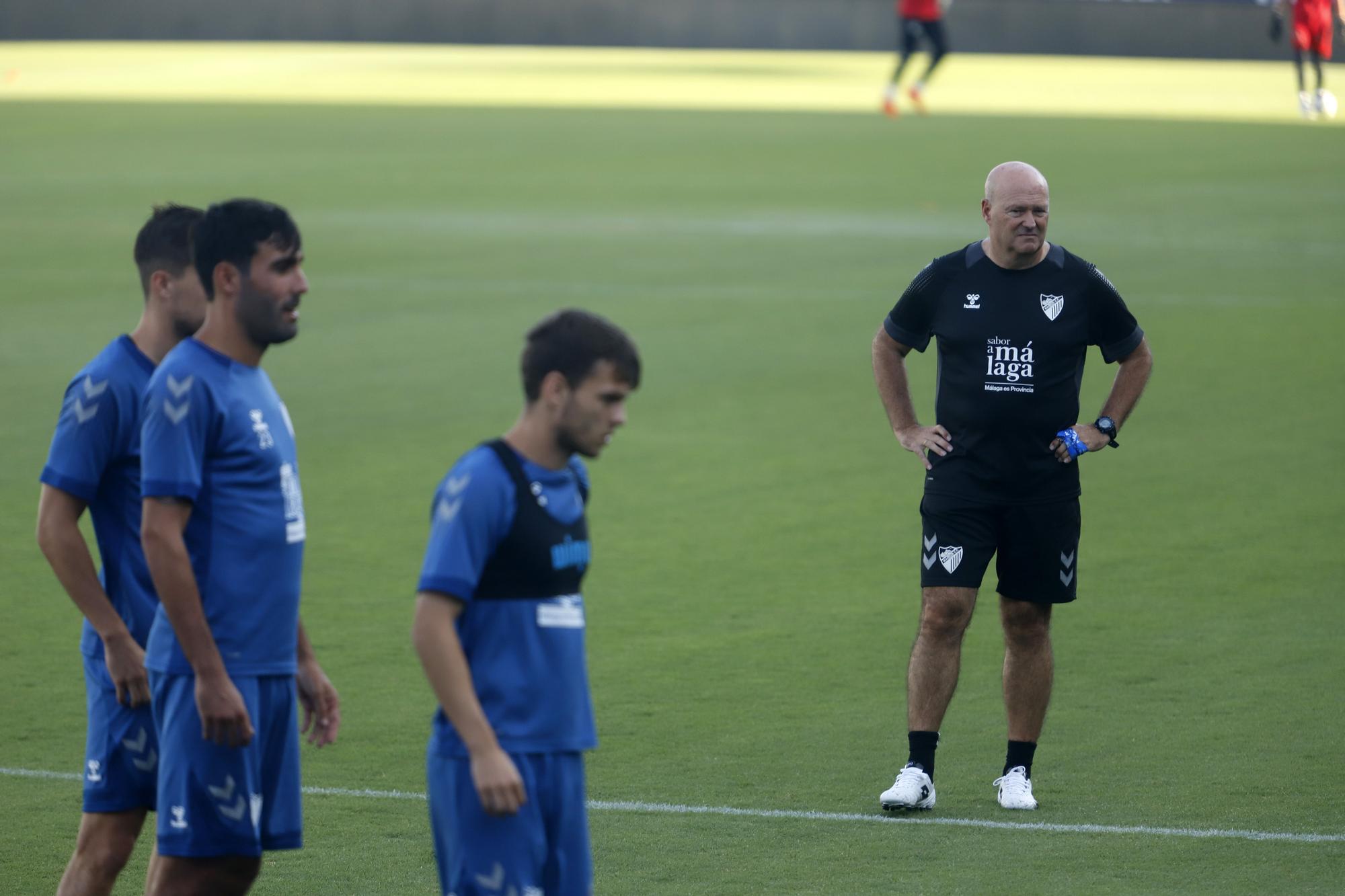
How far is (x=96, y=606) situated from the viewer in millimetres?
5016

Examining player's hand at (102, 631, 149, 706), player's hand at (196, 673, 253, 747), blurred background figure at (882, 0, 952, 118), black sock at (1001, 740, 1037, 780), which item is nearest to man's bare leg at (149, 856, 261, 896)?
player's hand at (196, 673, 253, 747)

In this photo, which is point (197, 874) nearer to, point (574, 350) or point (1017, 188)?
point (574, 350)

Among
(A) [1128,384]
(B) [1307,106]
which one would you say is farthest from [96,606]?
(B) [1307,106]

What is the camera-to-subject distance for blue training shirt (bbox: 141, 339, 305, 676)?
471 cm

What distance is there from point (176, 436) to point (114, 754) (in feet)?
3.39

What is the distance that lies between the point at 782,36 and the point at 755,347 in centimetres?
4426

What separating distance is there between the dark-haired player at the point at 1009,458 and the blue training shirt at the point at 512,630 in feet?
9.64

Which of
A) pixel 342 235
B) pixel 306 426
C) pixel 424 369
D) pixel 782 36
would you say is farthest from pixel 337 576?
pixel 782 36

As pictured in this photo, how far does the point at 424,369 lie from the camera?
1647 centimetres

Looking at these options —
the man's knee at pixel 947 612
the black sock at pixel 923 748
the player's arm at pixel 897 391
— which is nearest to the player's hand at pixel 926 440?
the player's arm at pixel 897 391

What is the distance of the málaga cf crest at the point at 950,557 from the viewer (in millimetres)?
7180

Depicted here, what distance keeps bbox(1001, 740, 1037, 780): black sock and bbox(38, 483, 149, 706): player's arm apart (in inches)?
130

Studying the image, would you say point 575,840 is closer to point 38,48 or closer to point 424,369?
point 424,369

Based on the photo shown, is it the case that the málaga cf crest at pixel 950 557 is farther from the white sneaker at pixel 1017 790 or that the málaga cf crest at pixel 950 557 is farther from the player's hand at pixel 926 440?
the white sneaker at pixel 1017 790
